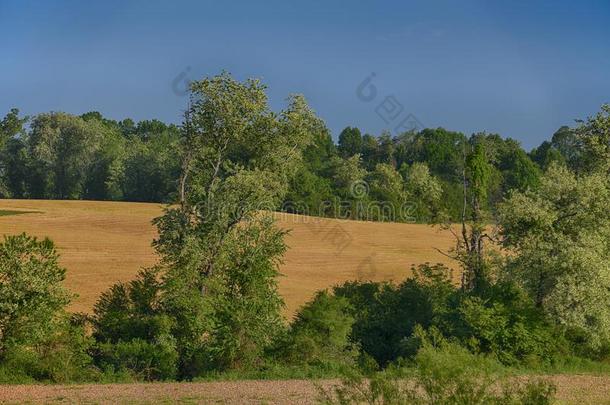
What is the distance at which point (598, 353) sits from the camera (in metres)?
28.7

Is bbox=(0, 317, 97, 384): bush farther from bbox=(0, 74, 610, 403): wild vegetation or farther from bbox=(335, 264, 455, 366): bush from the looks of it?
bbox=(335, 264, 455, 366): bush

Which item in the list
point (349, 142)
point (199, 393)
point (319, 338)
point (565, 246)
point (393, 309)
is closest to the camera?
point (199, 393)

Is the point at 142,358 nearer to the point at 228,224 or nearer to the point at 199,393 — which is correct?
the point at 199,393

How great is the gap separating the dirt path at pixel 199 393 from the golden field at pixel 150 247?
54.1 feet

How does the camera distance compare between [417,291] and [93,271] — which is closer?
[417,291]

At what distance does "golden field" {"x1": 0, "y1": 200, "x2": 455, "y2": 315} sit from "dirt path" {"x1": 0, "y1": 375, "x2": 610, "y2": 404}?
54.1 ft

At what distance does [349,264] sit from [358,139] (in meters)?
88.0

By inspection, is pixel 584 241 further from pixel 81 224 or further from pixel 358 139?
pixel 358 139

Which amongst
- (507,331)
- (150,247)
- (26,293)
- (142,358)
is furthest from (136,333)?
(150,247)

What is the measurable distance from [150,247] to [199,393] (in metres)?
41.8

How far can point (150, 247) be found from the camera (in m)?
60.9

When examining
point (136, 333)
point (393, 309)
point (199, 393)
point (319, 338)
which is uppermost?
point (393, 309)

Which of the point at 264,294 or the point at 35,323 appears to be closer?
the point at 35,323

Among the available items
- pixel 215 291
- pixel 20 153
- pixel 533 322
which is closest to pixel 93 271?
pixel 215 291
